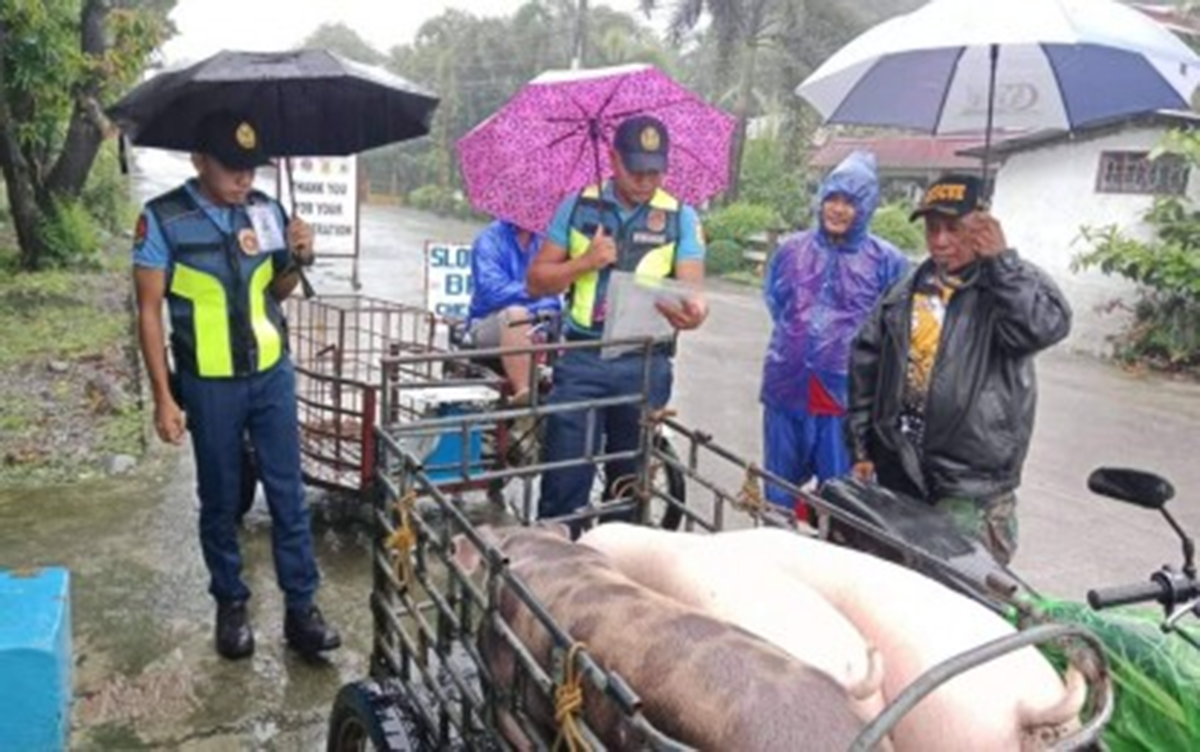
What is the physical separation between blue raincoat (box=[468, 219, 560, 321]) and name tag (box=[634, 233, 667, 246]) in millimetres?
1370

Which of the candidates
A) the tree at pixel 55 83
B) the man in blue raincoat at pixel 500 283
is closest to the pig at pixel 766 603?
the man in blue raincoat at pixel 500 283

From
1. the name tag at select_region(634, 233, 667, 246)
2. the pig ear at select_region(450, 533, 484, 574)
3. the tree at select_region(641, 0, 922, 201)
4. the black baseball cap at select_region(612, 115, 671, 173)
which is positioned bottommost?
the pig ear at select_region(450, 533, 484, 574)

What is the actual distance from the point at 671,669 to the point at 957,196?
1.86 metres

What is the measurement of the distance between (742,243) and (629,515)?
18.4 meters

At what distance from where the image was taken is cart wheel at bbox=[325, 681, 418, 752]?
84.4 inches

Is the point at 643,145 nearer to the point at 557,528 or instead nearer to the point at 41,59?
the point at 557,528

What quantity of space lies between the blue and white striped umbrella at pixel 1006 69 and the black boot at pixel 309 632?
100 inches

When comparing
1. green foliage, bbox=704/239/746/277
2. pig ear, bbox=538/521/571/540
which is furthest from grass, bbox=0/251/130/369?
green foliage, bbox=704/239/746/277

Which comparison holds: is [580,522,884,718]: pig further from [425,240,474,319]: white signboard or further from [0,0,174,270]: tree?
[0,0,174,270]: tree

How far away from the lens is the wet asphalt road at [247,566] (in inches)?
122

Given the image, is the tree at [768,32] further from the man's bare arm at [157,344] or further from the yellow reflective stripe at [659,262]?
the man's bare arm at [157,344]

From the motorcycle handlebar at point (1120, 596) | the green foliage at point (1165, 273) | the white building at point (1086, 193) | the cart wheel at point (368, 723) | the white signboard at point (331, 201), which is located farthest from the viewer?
the white building at point (1086, 193)

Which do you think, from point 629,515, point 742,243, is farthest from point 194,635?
point 742,243

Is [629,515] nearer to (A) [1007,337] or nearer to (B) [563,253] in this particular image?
(B) [563,253]
